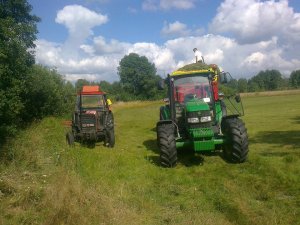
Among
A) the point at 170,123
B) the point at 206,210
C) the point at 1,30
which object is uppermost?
the point at 1,30

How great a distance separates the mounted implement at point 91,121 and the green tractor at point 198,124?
3.32 m

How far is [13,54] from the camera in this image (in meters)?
16.7

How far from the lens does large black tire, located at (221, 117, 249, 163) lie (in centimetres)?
974

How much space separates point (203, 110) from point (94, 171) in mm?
3075

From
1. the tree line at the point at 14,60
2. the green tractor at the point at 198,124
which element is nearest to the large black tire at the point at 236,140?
the green tractor at the point at 198,124

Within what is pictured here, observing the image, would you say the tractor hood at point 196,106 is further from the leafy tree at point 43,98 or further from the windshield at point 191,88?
the leafy tree at point 43,98

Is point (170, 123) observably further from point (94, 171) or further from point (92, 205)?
point (92, 205)

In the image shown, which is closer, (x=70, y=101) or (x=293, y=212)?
(x=293, y=212)

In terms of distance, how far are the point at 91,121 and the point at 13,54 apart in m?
5.41

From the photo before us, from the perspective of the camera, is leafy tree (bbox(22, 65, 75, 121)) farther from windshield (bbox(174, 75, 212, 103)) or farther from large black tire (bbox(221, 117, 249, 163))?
large black tire (bbox(221, 117, 249, 163))

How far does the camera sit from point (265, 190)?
297 inches

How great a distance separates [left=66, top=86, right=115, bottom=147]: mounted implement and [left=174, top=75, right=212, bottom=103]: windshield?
11.2 ft

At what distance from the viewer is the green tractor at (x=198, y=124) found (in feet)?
32.0

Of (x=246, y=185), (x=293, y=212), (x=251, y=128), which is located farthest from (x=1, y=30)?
(x=293, y=212)
